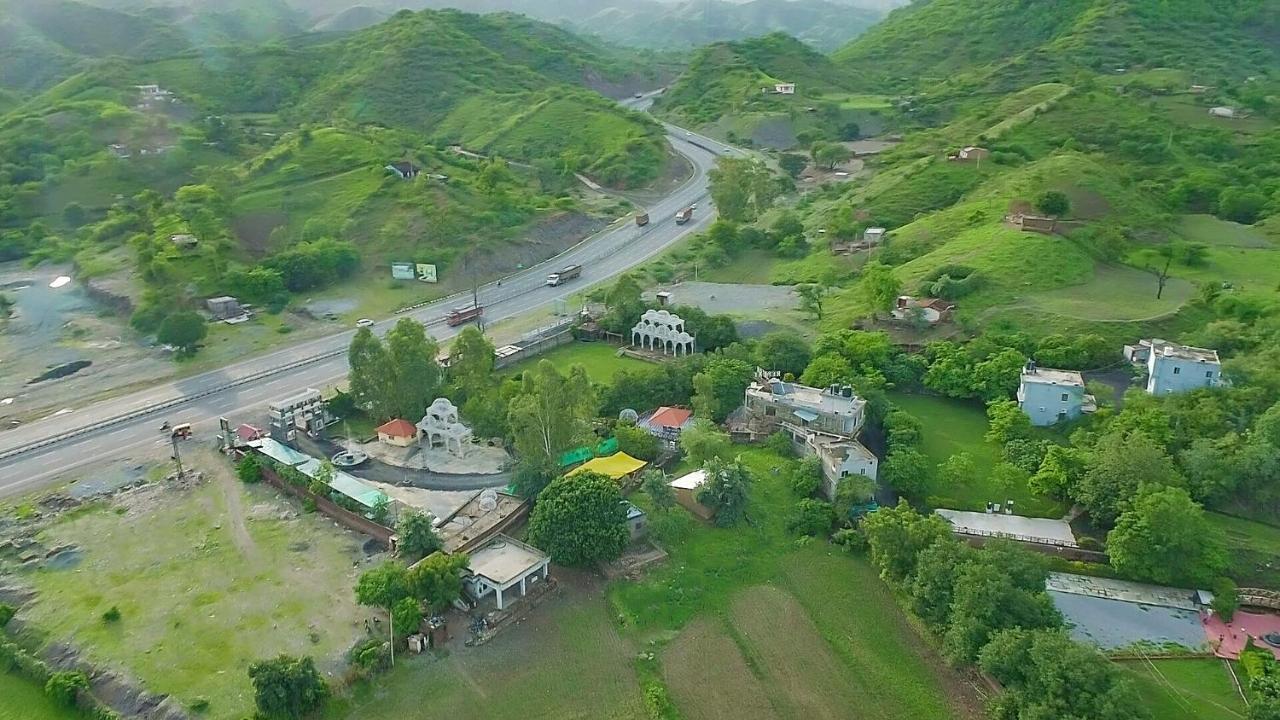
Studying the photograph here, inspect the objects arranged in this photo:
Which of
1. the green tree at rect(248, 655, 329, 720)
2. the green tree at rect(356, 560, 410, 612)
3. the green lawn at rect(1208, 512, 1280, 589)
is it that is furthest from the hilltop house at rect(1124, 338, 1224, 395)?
the green tree at rect(248, 655, 329, 720)

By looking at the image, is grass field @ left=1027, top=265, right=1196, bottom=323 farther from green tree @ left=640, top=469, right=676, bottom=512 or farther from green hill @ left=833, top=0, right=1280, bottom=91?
green hill @ left=833, top=0, right=1280, bottom=91

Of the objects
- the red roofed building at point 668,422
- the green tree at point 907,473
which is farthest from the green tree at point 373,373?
the green tree at point 907,473

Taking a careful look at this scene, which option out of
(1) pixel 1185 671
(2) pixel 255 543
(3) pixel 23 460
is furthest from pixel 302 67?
(1) pixel 1185 671

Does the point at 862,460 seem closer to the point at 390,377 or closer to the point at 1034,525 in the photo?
the point at 1034,525

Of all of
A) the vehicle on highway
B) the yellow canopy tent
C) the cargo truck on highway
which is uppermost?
the yellow canopy tent

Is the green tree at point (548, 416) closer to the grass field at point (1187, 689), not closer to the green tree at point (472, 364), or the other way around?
the green tree at point (472, 364)

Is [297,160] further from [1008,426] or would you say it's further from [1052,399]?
[1052,399]

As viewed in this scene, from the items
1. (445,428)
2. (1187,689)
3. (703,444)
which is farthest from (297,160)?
(1187,689)
